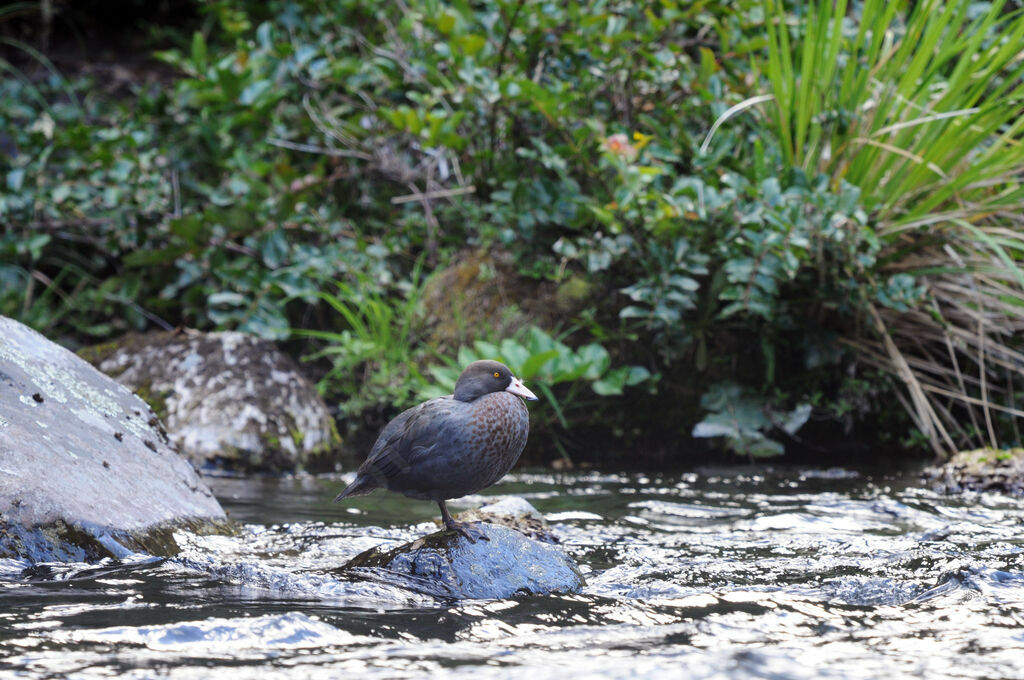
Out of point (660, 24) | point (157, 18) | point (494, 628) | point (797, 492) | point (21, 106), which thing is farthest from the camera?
point (157, 18)

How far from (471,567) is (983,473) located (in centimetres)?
277

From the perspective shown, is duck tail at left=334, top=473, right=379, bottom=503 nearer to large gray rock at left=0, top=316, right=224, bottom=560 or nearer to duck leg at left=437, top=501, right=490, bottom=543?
duck leg at left=437, top=501, right=490, bottom=543

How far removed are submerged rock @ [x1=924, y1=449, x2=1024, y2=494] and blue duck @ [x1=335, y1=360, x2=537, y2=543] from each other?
7.85 feet

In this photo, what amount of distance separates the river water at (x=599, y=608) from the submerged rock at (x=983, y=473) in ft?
1.26

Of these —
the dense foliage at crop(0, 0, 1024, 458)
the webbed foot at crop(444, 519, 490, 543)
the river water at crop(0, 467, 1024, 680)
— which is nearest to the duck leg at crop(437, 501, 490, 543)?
the webbed foot at crop(444, 519, 490, 543)

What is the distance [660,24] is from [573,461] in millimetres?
2501

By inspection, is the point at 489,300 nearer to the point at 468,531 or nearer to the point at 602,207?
the point at 602,207

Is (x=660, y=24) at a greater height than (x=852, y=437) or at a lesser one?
greater

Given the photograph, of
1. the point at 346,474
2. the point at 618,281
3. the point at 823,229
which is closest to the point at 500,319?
the point at 618,281

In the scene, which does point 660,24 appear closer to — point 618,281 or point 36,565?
point 618,281

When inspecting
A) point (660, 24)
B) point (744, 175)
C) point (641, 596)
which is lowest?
point (641, 596)

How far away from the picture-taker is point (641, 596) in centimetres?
266

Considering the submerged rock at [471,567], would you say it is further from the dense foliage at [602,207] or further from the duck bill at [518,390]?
the dense foliage at [602,207]

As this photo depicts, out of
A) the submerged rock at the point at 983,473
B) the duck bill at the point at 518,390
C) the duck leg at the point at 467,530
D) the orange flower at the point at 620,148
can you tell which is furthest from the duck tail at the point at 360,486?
the submerged rock at the point at 983,473
